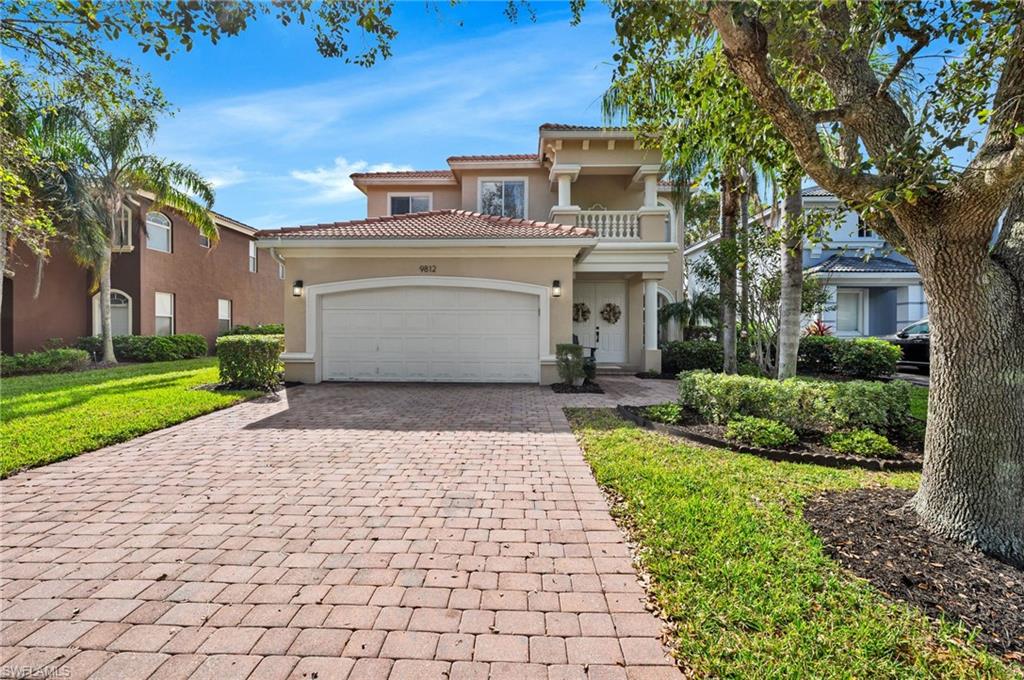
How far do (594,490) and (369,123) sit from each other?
794 centimetres

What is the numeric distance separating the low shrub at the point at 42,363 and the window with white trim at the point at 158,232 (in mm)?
5335

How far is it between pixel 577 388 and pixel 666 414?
3462mm

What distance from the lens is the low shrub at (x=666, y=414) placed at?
7000 mm

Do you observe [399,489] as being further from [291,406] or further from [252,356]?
[252,356]

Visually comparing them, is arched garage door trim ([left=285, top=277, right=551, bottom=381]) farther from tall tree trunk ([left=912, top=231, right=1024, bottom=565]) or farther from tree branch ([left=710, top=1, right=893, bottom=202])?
tall tree trunk ([left=912, top=231, right=1024, bottom=565])

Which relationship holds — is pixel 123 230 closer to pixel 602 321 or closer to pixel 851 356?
pixel 602 321

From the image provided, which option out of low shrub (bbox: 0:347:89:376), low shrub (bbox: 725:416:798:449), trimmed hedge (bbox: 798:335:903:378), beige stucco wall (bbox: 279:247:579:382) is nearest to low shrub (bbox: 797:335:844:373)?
trimmed hedge (bbox: 798:335:903:378)

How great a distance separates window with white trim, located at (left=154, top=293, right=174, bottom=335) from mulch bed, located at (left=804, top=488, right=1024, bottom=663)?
21.5 m

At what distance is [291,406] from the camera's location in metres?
8.54

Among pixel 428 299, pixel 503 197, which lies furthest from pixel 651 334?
pixel 503 197

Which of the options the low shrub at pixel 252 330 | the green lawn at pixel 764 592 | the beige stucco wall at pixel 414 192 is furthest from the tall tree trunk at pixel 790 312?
the low shrub at pixel 252 330

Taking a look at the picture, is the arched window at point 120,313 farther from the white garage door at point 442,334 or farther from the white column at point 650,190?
the white column at point 650,190

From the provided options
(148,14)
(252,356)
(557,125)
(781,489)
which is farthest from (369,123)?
(781,489)

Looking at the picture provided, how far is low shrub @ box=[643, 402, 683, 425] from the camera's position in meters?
7.00
